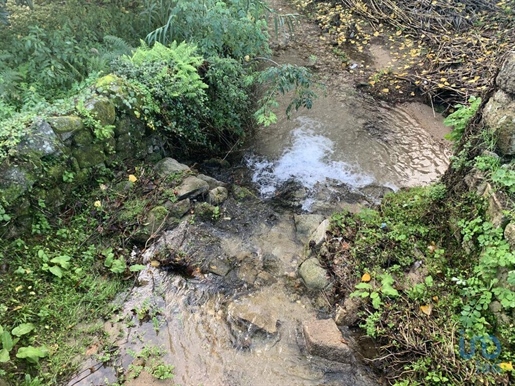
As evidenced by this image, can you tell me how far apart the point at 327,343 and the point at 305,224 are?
1.90 meters

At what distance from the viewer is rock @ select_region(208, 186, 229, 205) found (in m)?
5.46

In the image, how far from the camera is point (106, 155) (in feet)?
16.6

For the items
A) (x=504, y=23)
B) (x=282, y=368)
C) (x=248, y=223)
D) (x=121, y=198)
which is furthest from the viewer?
(x=504, y=23)

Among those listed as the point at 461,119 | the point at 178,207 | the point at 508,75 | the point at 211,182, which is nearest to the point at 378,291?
the point at 461,119

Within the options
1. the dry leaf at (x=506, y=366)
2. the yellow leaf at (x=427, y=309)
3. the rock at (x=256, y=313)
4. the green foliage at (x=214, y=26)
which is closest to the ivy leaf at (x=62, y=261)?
the rock at (x=256, y=313)

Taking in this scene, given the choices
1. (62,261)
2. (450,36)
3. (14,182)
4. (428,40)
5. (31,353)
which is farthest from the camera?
(428,40)

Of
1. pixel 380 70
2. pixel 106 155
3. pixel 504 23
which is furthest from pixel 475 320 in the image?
pixel 504 23

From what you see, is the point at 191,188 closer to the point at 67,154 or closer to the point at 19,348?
the point at 67,154

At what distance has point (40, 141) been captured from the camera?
4219 mm

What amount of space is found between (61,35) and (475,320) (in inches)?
285

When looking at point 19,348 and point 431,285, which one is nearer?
point 19,348

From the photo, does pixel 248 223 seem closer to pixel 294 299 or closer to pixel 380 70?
pixel 294 299

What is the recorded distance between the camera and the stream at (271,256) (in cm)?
371

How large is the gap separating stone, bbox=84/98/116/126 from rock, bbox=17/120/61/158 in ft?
1.96
